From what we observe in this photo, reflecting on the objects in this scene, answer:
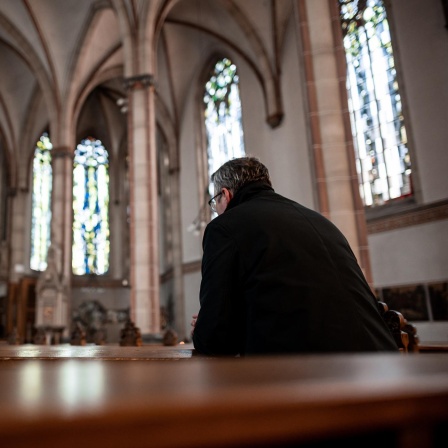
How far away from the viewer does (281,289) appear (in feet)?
5.36

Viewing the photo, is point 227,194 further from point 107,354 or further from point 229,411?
point 229,411

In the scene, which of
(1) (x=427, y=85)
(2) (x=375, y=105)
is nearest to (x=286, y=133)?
(2) (x=375, y=105)

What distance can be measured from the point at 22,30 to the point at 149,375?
60.8 ft

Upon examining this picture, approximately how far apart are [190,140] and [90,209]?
22.7 ft

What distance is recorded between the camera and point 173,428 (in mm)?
297

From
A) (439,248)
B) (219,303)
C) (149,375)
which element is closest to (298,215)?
(219,303)

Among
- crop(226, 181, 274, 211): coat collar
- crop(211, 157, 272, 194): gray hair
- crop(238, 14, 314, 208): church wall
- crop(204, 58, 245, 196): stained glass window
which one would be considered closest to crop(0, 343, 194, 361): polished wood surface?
crop(226, 181, 274, 211): coat collar

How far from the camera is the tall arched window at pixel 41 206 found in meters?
21.5

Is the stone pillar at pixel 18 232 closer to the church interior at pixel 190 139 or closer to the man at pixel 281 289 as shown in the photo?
the church interior at pixel 190 139

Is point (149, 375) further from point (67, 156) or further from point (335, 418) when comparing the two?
point (67, 156)

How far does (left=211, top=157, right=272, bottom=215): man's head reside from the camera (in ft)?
7.48

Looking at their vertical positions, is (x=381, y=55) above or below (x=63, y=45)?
below

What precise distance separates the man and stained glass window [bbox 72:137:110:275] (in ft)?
71.5

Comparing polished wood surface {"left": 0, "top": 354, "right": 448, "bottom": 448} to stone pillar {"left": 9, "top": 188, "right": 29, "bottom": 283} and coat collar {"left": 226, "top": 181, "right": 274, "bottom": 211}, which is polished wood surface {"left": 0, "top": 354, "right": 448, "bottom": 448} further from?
stone pillar {"left": 9, "top": 188, "right": 29, "bottom": 283}
